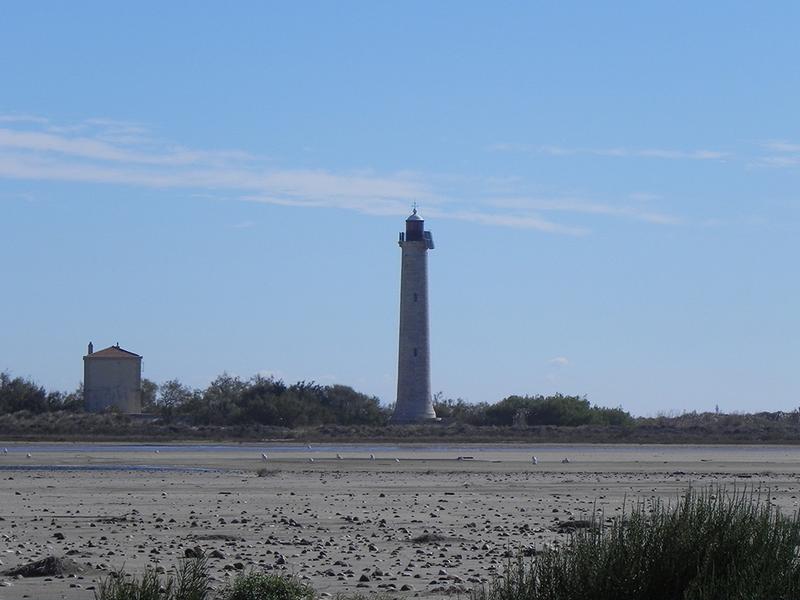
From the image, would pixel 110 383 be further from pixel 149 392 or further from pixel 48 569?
pixel 48 569

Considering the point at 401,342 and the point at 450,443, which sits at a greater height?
the point at 401,342

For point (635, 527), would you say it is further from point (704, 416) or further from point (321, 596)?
point (704, 416)

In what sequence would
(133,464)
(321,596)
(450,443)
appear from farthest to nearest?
1. (450,443)
2. (133,464)
3. (321,596)

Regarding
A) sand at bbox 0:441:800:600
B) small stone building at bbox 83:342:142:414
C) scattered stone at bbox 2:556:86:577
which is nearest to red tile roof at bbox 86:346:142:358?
small stone building at bbox 83:342:142:414

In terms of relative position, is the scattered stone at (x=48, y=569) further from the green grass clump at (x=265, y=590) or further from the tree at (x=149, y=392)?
the tree at (x=149, y=392)

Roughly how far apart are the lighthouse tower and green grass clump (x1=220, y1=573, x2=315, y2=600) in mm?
57201

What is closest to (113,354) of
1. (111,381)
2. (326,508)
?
(111,381)

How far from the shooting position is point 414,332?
69.8m

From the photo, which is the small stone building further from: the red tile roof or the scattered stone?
the scattered stone

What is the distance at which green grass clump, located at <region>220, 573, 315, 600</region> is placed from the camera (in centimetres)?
1223

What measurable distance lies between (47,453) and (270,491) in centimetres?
2340

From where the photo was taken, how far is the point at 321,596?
13.7 meters

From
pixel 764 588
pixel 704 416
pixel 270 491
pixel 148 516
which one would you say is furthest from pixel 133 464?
pixel 704 416

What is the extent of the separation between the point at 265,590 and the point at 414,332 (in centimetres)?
5758
